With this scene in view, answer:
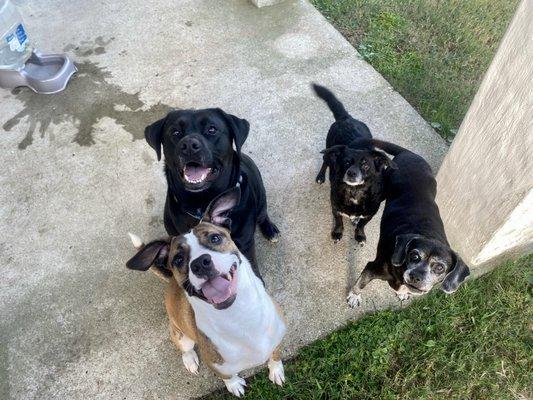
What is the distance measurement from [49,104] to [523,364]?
4989 mm

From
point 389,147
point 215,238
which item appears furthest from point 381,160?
point 215,238

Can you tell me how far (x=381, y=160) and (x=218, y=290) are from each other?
1689 millimetres

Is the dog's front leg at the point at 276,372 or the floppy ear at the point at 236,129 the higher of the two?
the floppy ear at the point at 236,129

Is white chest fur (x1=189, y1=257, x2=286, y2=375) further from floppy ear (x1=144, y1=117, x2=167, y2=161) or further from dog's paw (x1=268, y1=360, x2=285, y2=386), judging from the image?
floppy ear (x1=144, y1=117, x2=167, y2=161)

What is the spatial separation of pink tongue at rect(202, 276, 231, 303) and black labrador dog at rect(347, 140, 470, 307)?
3.81ft

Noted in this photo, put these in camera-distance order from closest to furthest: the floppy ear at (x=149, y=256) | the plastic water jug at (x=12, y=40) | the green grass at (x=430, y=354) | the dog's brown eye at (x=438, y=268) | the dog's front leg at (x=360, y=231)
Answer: the floppy ear at (x=149, y=256) → the dog's brown eye at (x=438, y=268) → the green grass at (x=430, y=354) → the dog's front leg at (x=360, y=231) → the plastic water jug at (x=12, y=40)

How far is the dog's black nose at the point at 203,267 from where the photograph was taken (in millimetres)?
2160

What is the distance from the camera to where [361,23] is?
560cm

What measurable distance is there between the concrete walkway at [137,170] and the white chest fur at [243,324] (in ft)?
2.16

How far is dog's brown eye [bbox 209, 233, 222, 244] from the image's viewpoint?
236 cm

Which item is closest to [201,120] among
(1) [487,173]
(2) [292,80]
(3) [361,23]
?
(1) [487,173]

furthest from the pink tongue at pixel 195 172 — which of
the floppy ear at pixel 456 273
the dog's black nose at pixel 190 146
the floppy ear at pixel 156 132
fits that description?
the floppy ear at pixel 456 273

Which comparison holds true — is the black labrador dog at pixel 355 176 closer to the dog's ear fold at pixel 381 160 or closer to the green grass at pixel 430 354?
the dog's ear fold at pixel 381 160

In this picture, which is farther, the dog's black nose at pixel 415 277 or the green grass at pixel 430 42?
the green grass at pixel 430 42
